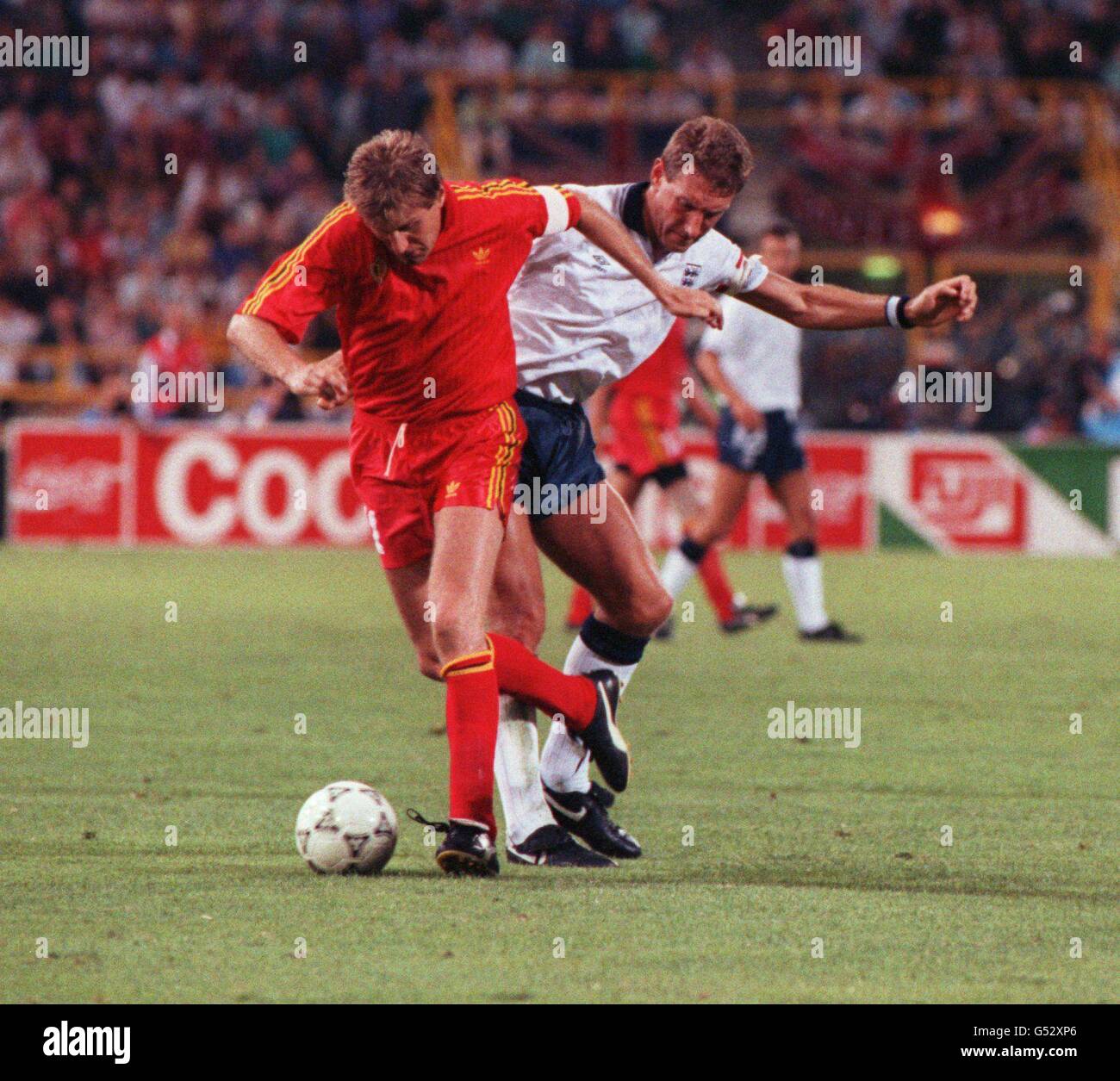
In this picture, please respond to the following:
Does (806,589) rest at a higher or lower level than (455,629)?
higher

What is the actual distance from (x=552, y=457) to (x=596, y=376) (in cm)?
33

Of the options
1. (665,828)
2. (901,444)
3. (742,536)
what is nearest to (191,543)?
(742,536)

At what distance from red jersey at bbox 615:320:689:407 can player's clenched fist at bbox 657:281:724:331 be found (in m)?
6.87

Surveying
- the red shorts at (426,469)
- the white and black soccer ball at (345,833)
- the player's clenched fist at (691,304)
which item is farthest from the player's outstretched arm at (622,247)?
the white and black soccer ball at (345,833)

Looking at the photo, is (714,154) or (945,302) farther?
(945,302)

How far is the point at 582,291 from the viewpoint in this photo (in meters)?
6.36

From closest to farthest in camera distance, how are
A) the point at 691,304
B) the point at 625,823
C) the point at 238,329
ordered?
the point at 238,329 < the point at 691,304 < the point at 625,823

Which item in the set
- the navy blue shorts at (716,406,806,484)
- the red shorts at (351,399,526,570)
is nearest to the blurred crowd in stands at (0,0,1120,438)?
the navy blue shorts at (716,406,806,484)

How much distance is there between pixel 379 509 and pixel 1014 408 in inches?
637

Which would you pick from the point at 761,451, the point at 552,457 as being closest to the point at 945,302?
the point at 552,457

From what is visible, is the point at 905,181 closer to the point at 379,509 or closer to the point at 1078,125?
the point at 1078,125

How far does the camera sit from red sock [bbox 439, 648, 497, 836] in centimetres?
557

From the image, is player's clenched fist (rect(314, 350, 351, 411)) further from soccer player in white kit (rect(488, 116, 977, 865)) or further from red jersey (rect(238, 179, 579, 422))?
soccer player in white kit (rect(488, 116, 977, 865))

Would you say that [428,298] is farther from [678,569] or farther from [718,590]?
[718,590]
